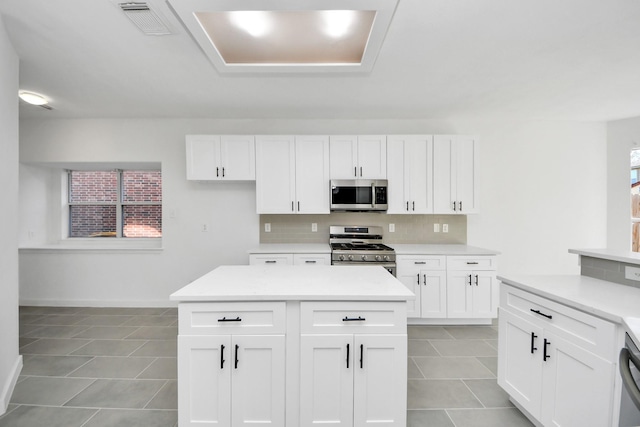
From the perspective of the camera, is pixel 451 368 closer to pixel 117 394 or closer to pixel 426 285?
pixel 426 285

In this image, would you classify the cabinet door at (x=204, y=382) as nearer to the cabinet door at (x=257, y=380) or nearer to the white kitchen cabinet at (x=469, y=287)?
the cabinet door at (x=257, y=380)

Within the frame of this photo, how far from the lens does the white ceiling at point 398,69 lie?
1.90 m

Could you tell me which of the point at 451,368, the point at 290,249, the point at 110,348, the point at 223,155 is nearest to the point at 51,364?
the point at 110,348

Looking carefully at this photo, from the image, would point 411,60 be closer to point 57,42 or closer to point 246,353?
point 246,353

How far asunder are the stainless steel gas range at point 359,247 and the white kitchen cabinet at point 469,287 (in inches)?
28.8

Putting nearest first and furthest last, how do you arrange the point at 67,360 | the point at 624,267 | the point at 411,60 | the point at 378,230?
the point at 624,267 < the point at 411,60 < the point at 67,360 < the point at 378,230

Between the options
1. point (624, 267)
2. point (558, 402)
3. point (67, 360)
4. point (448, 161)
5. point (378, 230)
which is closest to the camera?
point (558, 402)

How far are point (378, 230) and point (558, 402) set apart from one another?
267 cm

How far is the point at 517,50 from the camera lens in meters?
2.31

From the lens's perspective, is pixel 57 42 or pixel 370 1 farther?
pixel 57 42

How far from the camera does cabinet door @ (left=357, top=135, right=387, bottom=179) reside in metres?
3.76

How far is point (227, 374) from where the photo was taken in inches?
63.2

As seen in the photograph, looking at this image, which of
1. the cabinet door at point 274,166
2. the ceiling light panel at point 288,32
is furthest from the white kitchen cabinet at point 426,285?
the ceiling light panel at point 288,32

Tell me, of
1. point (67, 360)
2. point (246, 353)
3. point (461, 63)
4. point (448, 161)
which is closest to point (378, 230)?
point (448, 161)
